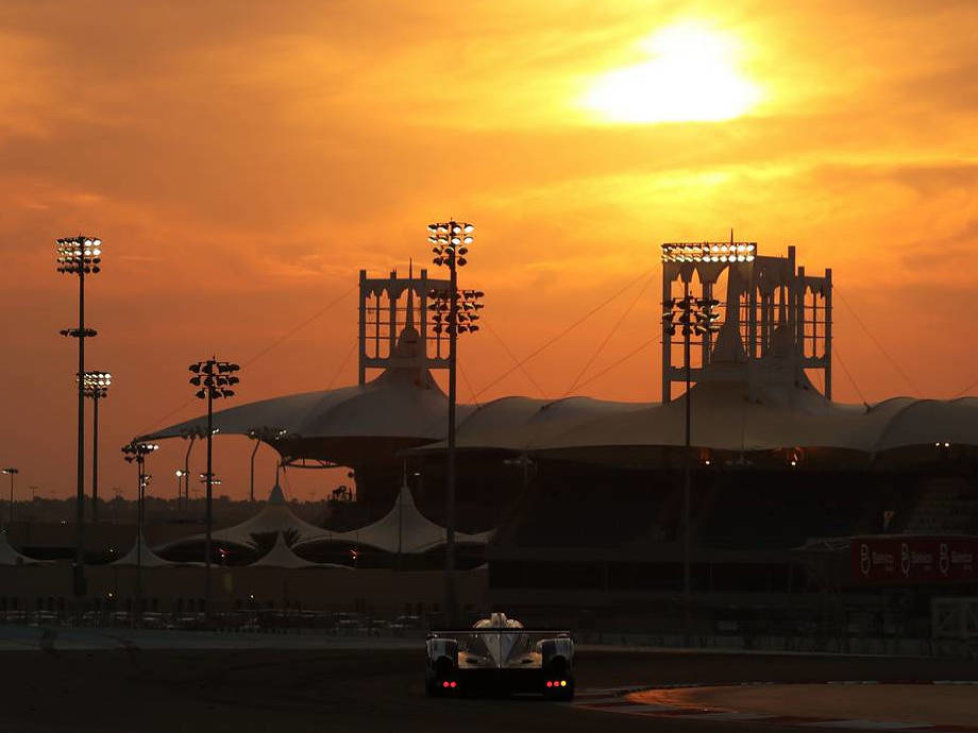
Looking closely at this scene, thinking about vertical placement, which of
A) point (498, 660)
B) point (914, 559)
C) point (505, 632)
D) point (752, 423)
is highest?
point (752, 423)

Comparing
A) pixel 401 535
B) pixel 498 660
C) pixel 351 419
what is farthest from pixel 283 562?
pixel 498 660

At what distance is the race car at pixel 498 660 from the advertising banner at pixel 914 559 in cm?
4620

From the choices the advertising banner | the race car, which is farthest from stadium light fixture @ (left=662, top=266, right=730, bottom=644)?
the race car

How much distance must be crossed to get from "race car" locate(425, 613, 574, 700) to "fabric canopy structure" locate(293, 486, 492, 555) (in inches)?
3186

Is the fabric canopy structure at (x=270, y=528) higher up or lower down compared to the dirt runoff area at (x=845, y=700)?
higher up

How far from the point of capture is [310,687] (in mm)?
35312

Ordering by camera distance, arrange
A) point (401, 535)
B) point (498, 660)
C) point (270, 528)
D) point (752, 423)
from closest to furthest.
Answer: point (498, 660) → point (752, 423) → point (401, 535) → point (270, 528)

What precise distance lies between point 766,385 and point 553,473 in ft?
46.8

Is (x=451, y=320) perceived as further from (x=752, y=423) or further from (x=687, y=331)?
(x=752, y=423)

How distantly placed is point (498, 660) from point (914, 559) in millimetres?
47476

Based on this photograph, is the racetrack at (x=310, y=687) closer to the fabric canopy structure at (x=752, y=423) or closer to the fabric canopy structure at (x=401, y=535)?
the fabric canopy structure at (x=752, y=423)

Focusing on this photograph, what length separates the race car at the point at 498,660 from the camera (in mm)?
32312

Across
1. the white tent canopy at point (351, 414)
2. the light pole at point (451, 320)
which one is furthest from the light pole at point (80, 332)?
the white tent canopy at point (351, 414)

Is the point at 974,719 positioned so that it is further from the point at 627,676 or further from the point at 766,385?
the point at 766,385
